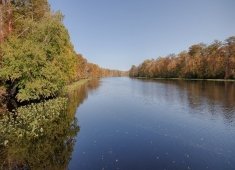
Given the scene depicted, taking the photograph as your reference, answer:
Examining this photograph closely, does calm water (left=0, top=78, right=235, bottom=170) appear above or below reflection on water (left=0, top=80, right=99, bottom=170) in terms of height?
below

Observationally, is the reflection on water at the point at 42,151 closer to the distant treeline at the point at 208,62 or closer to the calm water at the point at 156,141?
the calm water at the point at 156,141

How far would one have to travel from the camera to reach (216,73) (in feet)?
365

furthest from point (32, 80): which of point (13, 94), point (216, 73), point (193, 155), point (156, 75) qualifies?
point (156, 75)

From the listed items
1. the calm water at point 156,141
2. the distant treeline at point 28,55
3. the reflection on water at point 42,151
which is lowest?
the calm water at point 156,141

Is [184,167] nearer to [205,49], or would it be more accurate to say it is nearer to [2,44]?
[2,44]

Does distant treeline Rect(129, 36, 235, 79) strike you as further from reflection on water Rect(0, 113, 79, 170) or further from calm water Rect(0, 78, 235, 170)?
reflection on water Rect(0, 113, 79, 170)

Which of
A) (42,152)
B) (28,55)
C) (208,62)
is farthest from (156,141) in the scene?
(208,62)

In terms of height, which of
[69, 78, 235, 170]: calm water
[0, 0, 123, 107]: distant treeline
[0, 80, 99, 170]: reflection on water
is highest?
[0, 0, 123, 107]: distant treeline

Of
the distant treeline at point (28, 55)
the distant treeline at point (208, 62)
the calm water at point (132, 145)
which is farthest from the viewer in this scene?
the distant treeline at point (208, 62)

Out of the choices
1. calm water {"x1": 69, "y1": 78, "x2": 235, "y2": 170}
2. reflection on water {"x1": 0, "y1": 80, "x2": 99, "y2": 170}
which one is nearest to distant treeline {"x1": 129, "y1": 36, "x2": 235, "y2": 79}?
calm water {"x1": 69, "y1": 78, "x2": 235, "y2": 170}

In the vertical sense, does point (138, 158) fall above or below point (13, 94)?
below

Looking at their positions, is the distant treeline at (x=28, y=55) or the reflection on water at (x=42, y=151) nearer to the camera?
the reflection on water at (x=42, y=151)

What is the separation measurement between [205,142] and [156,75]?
6789 inches

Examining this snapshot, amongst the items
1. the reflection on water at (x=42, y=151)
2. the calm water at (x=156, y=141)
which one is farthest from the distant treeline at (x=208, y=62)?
the reflection on water at (x=42, y=151)
